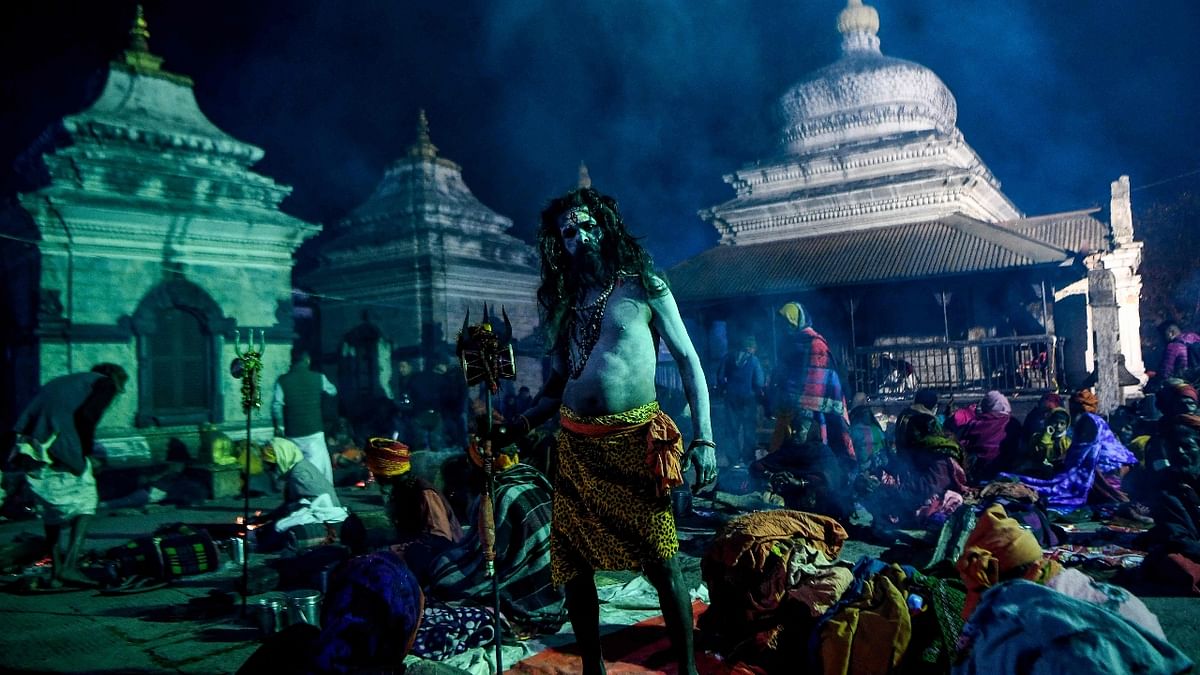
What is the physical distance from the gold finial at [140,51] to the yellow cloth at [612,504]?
47.7 feet

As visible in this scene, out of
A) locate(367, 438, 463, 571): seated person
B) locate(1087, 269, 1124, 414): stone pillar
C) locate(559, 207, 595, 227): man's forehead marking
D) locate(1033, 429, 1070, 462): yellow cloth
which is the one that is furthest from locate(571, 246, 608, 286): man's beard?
locate(1087, 269, 1124, 414): stone pillar

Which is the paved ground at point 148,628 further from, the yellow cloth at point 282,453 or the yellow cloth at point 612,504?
the yellow cloth at point 612,504

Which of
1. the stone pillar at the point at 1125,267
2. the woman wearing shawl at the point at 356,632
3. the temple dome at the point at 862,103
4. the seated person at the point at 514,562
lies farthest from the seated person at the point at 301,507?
the stone pillar at the point at 1125,267

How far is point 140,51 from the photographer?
13859mm

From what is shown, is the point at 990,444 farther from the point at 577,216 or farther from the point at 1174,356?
the point at 577,216

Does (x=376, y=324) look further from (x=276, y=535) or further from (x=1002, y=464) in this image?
(x=1002, y=464)

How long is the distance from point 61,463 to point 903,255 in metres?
15.2

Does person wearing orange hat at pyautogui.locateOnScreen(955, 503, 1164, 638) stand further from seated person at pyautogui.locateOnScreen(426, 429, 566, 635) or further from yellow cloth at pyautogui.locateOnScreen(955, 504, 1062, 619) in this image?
seated person at pyautogui.locateOnScreen(426, 429, 566, 635)

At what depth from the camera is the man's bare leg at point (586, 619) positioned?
3088 mm

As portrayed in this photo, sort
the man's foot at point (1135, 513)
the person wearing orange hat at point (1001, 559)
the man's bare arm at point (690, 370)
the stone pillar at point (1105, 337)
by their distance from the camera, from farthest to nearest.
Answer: the stone pillar at point (1105, 337) < the man's foot at point (1135, 513) < the man's bare arm at point (690, 370) < the person wearing orange hat at point (1001, 559)

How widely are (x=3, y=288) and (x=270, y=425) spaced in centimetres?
494

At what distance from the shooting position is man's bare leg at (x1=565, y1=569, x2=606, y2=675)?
309 centimetres

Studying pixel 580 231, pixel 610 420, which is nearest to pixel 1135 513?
pixel 610 420

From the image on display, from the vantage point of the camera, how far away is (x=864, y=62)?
909 inches
